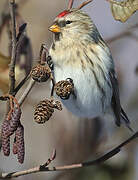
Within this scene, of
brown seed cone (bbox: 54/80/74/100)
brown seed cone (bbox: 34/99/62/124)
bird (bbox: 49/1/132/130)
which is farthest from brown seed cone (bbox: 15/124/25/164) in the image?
bird (bbox: 49/1/132/130)

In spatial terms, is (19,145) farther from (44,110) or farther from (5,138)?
(44,110)

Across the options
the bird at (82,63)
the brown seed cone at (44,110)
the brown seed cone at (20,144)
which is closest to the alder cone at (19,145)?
the brown seed cone at (20,144)

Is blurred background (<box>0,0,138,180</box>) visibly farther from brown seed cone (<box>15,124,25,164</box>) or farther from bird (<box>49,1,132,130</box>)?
brown seed cone (<box>15,124,25,164</box>)

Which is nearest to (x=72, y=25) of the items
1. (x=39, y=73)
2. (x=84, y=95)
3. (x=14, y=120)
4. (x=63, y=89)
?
(x=84, y=95)

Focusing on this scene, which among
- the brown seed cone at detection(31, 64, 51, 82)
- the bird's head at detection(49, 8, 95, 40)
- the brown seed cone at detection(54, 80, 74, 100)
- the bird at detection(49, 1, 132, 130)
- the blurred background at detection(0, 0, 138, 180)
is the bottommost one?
the blurred background at detection(0, 0, 138, 180)

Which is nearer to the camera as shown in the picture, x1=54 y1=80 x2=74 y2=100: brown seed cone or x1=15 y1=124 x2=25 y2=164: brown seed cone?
x1=15 y1=124 x2=25 y2=164: brown seed cone

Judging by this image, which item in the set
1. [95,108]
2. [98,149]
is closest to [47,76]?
[95,108]

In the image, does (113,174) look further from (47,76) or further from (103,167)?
(47,76)
